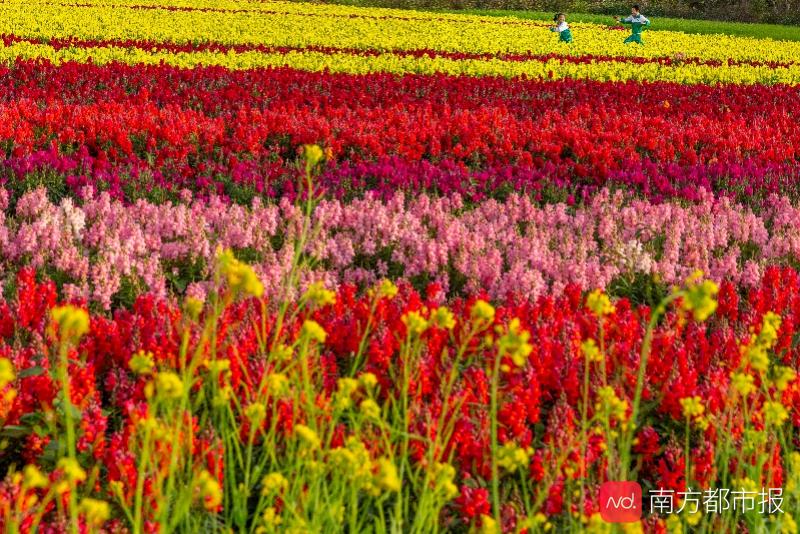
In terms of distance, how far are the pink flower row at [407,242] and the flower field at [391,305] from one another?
1.0 inches

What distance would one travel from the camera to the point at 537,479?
130 inches

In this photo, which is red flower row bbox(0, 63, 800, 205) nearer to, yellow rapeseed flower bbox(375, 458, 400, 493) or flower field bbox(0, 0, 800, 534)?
flower field bbox(0, 0, 800, 534)

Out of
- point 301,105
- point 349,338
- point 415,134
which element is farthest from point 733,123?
point 349,338

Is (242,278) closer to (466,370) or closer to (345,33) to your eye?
(466,370)

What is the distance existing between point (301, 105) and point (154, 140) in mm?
3623

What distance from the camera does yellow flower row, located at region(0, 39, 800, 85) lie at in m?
16.8

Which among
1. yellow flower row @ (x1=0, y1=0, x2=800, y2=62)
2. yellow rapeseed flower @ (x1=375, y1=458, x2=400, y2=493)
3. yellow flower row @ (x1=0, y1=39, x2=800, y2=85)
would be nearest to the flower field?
yellow rapeseed flower @ (x1=375, y1=458, x2=400, y2=493)

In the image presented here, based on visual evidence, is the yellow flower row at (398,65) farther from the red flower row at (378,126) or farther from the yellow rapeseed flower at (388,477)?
the yellow rapeseed flower at (388,477)

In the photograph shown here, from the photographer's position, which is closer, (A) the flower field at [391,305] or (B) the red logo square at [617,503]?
(A) the flower field at [391,305]

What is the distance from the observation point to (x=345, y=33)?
88.6 ft

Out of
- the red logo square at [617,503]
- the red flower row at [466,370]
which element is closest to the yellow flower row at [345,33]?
the red flower row at [466,370]

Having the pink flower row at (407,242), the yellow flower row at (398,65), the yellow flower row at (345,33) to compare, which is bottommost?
the pink flower row at (407,242)

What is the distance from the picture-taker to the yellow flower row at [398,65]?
55.1 feet

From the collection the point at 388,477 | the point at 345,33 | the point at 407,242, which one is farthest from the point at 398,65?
the point at 388,477
